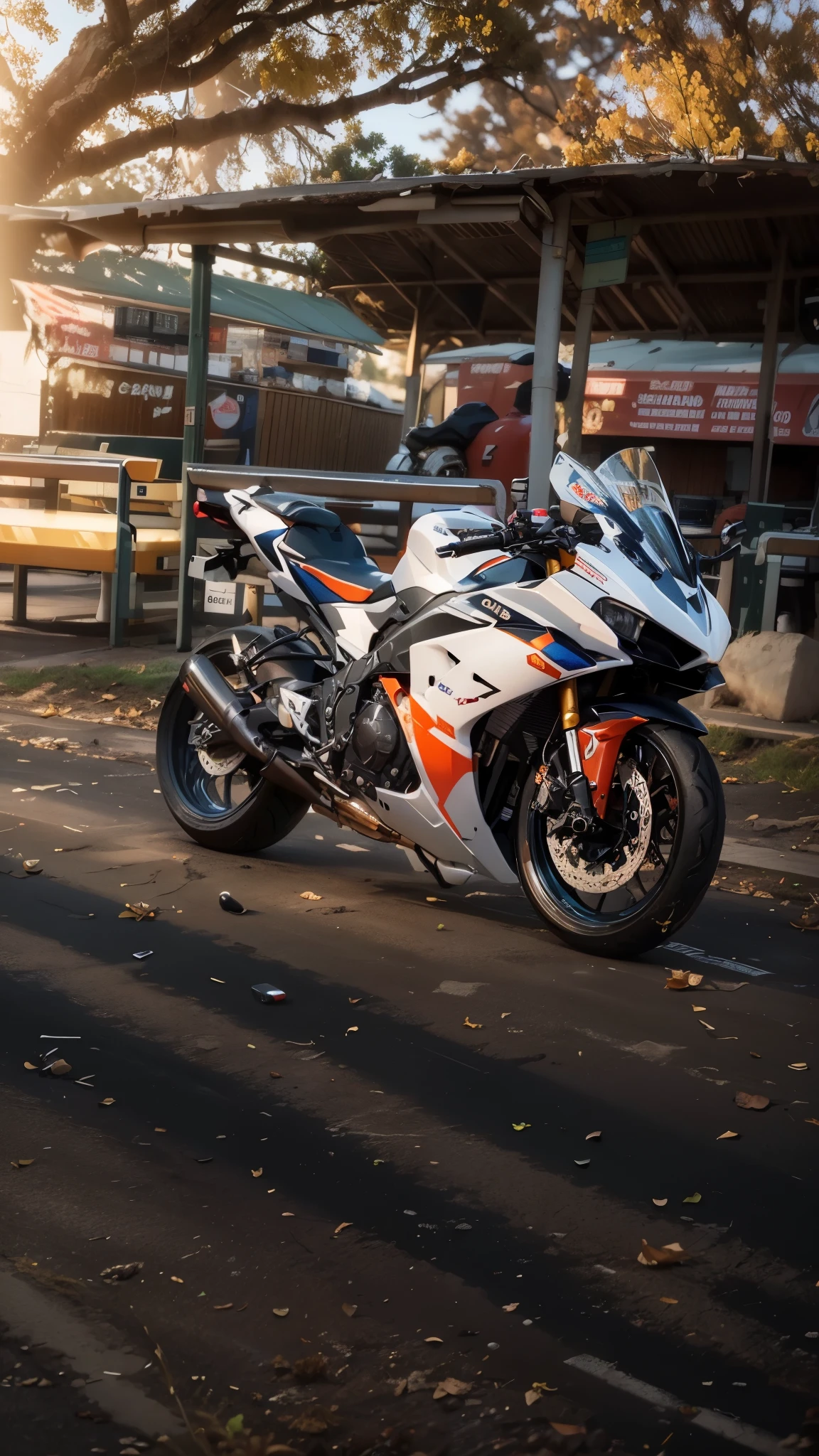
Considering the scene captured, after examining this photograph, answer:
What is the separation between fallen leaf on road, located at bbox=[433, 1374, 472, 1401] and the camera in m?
2.37

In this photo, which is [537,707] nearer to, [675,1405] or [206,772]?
[206,772]

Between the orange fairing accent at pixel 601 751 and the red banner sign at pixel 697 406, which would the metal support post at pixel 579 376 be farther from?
the red banner sign at pixel 697 406

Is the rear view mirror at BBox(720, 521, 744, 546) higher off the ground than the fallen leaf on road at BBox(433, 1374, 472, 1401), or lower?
higher

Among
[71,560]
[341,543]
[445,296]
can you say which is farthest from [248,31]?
[341,543]

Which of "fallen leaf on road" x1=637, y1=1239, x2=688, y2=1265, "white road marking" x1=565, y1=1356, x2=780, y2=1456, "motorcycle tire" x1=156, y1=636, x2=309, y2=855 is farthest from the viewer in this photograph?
"motorcycle tire" x1=156, y1=636, x2=309, y2=855

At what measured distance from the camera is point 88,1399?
2322mm

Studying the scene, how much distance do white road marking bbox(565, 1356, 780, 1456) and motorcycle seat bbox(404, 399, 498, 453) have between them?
11.6 m

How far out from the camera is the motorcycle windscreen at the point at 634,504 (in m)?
4.52

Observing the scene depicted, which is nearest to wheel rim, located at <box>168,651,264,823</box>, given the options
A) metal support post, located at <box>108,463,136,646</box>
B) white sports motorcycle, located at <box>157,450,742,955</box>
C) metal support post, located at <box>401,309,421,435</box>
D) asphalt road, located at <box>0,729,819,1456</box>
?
white sports motorcycle, located at <box>157,450,742,955</box>

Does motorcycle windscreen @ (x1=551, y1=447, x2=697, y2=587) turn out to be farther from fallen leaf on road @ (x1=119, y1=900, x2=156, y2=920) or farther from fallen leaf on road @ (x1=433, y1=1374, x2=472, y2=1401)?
fallen leaf on road @ (x1=433, y1=1374, x2=472, y2=1401)

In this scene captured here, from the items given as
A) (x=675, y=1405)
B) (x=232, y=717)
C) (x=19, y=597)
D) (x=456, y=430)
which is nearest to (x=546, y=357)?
(x=456, y=430)

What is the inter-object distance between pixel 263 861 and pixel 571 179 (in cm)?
626

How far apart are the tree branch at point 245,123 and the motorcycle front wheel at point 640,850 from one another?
2546 cm

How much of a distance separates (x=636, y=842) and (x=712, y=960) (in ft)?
2.20
